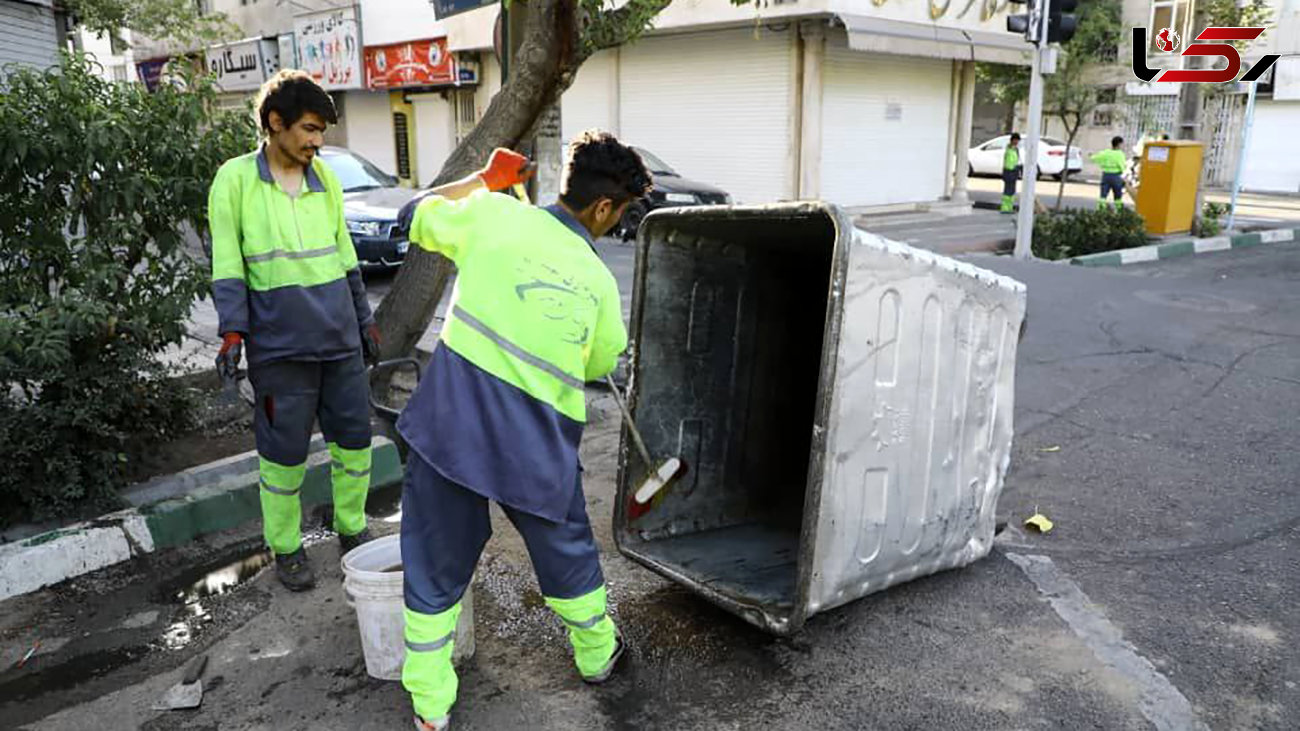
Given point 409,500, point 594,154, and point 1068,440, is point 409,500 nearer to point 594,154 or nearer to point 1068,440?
point 594,154

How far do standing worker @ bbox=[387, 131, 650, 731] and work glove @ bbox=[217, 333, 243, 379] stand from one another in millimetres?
1064

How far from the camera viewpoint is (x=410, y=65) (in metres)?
21.8

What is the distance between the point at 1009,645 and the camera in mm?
3277

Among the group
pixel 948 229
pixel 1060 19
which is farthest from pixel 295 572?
pixel 948 229

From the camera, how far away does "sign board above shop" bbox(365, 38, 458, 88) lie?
2093 centimetres

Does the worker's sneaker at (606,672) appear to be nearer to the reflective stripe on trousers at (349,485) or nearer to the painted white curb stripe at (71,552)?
the reflective stripe on trousers at (349,485)

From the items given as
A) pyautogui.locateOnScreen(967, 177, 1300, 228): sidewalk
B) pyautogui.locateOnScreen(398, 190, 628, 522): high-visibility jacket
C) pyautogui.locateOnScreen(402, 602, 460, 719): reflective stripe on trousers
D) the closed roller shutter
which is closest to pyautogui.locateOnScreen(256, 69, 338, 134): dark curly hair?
pyautogui.locateOnScreen(398, 190, 628, 522): high-visibility jacket

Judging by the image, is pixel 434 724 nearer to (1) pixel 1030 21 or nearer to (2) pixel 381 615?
(2) pixel 381 615

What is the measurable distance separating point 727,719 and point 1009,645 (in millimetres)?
1071

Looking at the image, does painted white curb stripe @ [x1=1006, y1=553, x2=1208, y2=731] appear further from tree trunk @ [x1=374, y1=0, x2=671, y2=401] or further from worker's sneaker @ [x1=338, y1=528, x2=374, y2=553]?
tree trunk @ [x1=374, y1=0, x2=671, y2=401]

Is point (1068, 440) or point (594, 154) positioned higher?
point (594, 154)

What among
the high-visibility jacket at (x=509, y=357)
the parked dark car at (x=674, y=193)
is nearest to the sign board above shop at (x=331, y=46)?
the parked dark car at (x=674, y=193)

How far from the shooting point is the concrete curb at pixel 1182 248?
38.7 ft

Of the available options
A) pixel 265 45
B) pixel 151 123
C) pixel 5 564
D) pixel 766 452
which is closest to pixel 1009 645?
pixel 766 452
